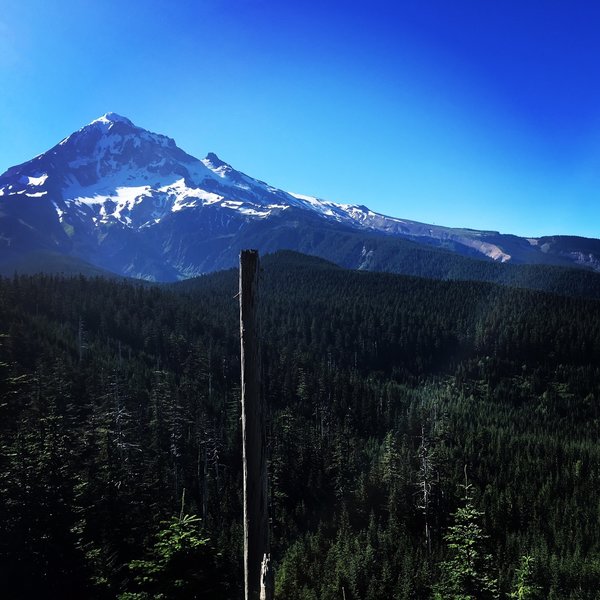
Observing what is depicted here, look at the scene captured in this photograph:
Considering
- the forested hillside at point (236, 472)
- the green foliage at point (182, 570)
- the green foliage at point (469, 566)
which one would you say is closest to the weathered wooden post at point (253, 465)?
the green foliage at point (182, 570)

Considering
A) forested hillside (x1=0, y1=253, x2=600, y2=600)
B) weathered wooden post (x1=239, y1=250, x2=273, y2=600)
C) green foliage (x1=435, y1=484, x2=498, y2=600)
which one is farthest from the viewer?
forested hillside (x1=0, y1=253, x2=600, y2=600)

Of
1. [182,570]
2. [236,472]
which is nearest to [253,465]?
[182,570]

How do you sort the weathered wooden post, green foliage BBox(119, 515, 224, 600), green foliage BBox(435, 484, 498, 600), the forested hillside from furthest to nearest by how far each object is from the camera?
the forested hillside
green foliage BBox(435, 484, 498, 600)
green foliage BBox(119, 515, 224, 600)
the weathered wooden post

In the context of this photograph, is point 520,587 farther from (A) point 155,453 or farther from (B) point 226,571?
(A) point 155,453

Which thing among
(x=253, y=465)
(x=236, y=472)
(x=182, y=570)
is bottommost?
(x=236, y=472)

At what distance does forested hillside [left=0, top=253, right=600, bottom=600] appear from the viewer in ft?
82.0

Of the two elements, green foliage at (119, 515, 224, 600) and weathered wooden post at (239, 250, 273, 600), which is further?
green foliage at (119, 515, 224, 600)

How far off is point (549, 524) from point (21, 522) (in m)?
99.7

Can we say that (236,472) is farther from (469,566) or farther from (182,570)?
(182,570)

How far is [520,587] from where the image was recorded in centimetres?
2169

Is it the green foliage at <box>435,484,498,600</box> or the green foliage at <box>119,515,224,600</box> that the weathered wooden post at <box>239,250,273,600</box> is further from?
the green foliage at <box>435,484,498,600</box>

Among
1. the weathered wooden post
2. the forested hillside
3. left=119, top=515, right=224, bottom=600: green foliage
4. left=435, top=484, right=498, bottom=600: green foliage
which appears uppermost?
the weathered wooden post

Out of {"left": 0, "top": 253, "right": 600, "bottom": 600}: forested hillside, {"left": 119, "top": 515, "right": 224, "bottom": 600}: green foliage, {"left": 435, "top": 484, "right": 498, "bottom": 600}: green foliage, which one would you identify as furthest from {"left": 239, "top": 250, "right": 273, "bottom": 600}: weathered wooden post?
{"left": 435, "top": 484, "right": 498, "bottom": 600}: green foliage

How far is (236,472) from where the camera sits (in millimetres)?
99312
